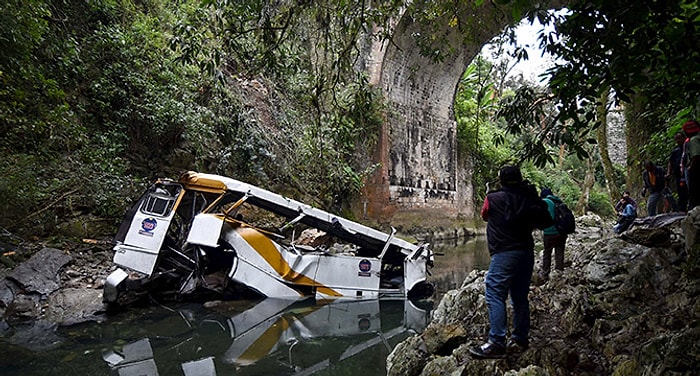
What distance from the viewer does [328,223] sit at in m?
6.77

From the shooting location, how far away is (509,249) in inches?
113

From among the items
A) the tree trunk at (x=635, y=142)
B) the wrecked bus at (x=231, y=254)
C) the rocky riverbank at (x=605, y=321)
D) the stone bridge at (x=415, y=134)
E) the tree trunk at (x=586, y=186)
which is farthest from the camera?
the tree trunk at (x=586, y=186)

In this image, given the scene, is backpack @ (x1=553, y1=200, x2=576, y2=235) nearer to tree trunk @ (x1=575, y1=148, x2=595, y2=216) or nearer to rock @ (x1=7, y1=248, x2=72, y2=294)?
rock @ (x1=7, y1=248, x2=72, y2=294)

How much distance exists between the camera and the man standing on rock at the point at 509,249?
2.85 m

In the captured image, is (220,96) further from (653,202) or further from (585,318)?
(585,318)

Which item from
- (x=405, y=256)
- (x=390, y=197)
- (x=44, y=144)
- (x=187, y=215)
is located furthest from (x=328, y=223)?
(x=390, y=197)

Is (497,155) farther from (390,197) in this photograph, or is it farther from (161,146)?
(161,146)

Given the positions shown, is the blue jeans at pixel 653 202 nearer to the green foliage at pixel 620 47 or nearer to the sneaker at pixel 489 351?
the green foliage at pixel 620 47

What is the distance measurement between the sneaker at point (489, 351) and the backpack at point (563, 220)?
2413mm

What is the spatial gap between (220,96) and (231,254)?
4368 mm

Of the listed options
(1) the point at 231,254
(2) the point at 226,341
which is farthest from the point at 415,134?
(2) the point at 226,341

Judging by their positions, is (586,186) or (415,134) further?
(586,186)

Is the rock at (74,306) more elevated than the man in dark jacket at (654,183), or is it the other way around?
the man in dark jacket at (654,183)

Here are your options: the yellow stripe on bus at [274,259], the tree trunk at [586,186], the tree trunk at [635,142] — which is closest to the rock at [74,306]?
the yellow stripe on bus at [274,259]
